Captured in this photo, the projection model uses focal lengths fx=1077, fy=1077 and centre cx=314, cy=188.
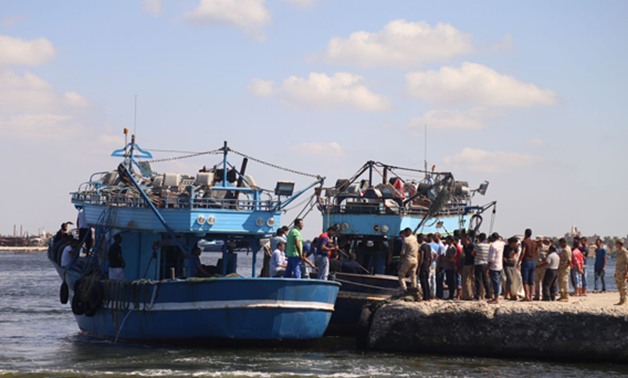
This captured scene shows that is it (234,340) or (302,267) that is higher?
(302,267)

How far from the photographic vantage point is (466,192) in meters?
33.5

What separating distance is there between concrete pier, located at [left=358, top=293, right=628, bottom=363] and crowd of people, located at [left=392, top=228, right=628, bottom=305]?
93 cm

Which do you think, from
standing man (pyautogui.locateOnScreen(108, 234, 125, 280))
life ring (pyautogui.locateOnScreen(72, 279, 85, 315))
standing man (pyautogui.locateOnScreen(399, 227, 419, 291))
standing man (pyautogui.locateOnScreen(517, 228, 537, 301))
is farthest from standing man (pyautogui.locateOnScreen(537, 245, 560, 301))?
life ring (pyautogui.locateOnScreen(72, 279, 85, 315))

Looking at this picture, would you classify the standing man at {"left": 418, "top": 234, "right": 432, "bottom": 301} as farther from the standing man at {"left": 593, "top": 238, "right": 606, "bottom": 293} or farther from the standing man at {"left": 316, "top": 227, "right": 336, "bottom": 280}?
Answer: the standing man at {"left": 593, "top": 238, "right": 606, "bottom": 293}

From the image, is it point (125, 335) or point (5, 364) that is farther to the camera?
point (125, 335)

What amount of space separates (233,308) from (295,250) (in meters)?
1.88

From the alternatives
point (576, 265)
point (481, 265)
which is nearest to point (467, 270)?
point (481, 265)

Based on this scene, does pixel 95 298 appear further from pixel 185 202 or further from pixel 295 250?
pixel 295 250

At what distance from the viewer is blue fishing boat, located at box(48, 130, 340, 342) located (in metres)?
22.5

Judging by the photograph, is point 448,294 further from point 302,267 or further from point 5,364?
point 5,364

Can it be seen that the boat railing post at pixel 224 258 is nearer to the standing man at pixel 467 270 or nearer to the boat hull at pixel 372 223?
the boat hull at pixel 372 223

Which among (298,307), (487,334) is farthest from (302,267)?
(487,334)

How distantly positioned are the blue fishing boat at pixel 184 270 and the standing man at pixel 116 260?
0.05m

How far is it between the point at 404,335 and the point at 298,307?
234 centimetres
